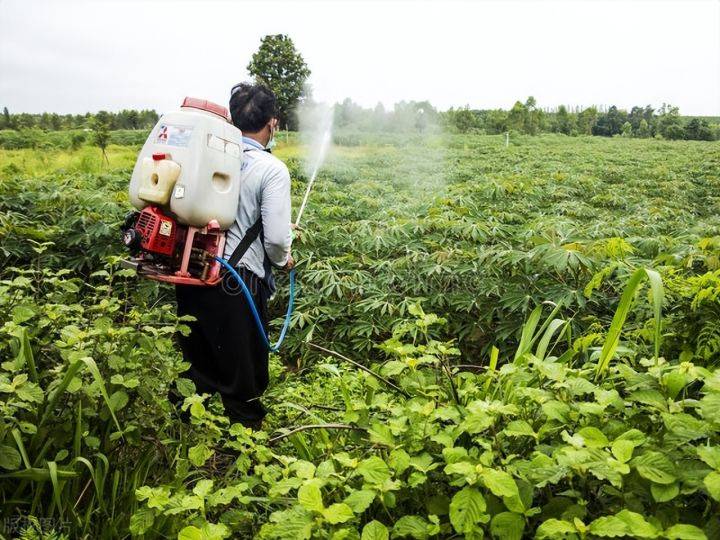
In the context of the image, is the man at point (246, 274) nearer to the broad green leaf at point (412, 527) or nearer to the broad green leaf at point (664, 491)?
the broad green leaf at point (412, 527)

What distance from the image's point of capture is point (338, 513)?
94 cm

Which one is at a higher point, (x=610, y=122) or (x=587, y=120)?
(x=587, y=120)

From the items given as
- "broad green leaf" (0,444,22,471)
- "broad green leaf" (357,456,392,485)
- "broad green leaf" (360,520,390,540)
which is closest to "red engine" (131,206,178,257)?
"broad green leaf" (0,444,22,471)

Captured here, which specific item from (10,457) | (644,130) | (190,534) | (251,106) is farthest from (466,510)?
(644,130)

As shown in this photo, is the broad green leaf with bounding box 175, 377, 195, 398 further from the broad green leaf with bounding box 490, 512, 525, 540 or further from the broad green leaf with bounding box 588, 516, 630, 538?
the broad green leaf with bounding box 588, 516, 630, 538

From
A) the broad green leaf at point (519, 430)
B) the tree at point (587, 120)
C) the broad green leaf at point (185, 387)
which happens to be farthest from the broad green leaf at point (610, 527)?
the tree at point (587, 120)

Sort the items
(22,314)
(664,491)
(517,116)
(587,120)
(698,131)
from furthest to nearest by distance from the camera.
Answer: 1. (587,120)
2. (517,116)
3. (698,131)
4. (22,314)
5. (664,491)

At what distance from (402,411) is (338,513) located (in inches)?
15.0

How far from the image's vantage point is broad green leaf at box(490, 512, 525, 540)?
3.05ft

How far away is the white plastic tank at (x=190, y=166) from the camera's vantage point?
75.0 inches

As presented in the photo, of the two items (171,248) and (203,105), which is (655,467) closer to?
(171,248)

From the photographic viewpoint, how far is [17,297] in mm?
1864

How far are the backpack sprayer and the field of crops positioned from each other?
0.66ft

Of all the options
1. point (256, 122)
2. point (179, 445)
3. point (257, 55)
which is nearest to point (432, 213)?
point (256, 122)
